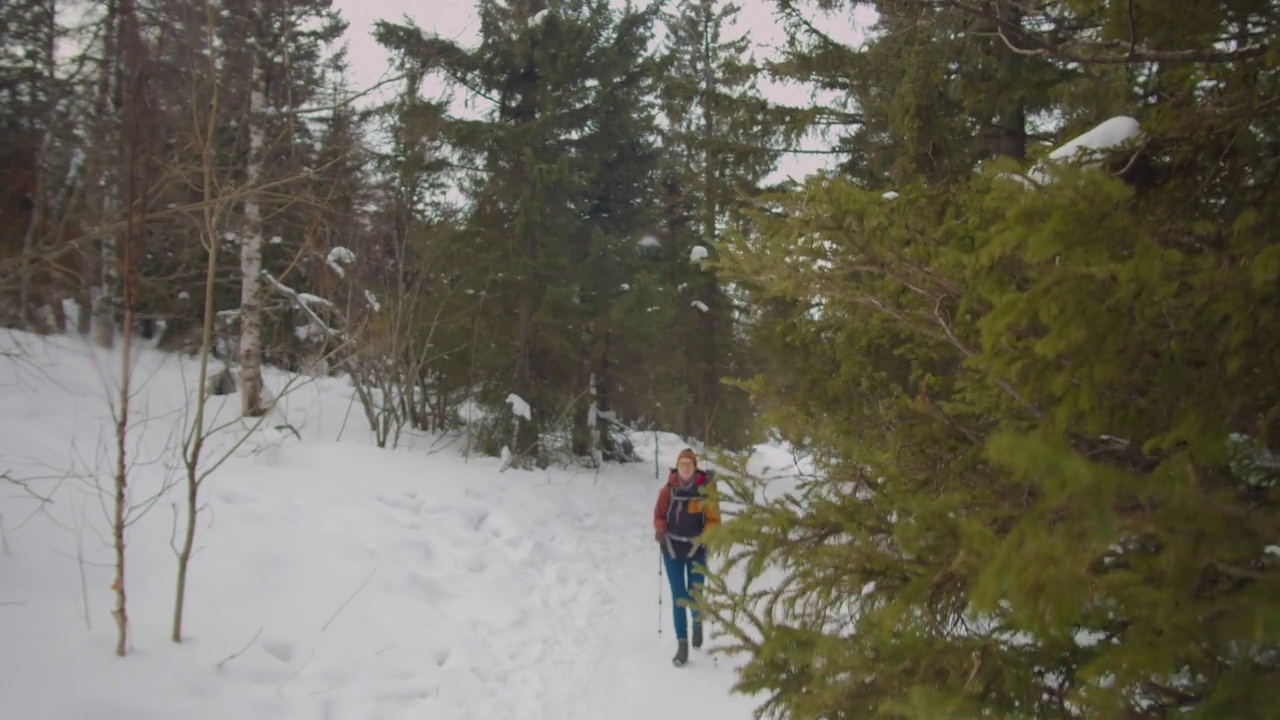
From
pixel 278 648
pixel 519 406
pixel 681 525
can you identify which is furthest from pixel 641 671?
pixel 519 406

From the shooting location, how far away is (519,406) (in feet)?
41.0

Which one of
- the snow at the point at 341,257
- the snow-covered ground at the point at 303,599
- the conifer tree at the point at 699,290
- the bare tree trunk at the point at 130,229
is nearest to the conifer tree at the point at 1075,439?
the snow-covered ground at the point at 303,599

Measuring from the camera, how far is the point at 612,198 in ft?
48.6

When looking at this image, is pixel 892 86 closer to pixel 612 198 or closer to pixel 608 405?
pixel 612 198

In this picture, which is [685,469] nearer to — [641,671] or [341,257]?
[641,671]

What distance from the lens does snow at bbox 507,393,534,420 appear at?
12.5m

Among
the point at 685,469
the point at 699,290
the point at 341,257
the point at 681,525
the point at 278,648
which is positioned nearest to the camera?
the point at 278,648

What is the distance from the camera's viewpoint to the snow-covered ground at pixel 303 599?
4.14 meters

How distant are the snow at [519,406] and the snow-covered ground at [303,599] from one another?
3.19 metres

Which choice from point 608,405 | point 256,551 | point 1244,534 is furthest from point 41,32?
point 608,405

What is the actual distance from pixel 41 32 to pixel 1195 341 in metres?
9.12

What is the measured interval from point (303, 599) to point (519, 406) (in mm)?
7142

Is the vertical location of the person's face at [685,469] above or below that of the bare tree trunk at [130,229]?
below

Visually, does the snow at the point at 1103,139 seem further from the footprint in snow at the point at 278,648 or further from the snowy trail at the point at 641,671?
the footprint in snow at the point at 278,648
